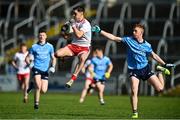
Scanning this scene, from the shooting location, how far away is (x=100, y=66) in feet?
97.9

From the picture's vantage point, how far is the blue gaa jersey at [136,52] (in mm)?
18609

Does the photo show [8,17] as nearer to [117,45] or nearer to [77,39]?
[117,45]

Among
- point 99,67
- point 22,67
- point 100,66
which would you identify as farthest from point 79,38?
point 22,67

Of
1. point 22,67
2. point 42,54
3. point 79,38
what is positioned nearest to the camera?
point 79,38

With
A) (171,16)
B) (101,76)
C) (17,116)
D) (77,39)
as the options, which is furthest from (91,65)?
(171,16)

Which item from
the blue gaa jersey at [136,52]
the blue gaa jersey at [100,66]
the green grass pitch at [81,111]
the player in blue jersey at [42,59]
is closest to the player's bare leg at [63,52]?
the player in blue jersey at [42,59]

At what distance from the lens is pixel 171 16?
46.2 m

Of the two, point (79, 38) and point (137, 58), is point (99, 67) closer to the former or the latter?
point (79, 38)

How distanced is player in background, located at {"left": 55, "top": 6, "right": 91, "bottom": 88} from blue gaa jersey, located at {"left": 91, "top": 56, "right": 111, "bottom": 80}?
8.94m

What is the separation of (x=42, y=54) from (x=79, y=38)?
6.78ft

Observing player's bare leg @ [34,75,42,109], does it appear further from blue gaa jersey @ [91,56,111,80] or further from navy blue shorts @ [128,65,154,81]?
blue gaa jersey @ [91,56,111,80]

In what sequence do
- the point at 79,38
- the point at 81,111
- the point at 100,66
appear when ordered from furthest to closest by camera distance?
the point at 100,66, the point at 81,111, the point at 79,38

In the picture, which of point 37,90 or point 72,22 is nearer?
point 72,22

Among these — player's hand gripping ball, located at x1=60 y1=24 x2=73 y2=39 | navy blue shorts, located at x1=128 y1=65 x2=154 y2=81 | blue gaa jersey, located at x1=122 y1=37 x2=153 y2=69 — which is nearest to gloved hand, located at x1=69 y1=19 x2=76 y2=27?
player's hand gripping ball, located at x1=60 y1=24 x2=73 y2=39
